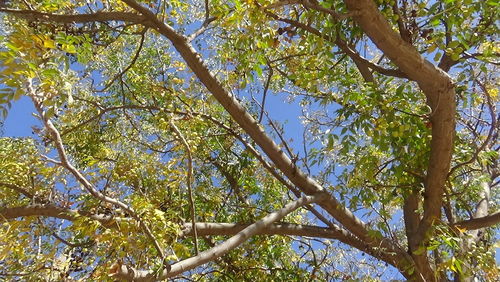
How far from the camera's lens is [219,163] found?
5082 millimetres

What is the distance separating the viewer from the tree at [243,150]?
2424 mm

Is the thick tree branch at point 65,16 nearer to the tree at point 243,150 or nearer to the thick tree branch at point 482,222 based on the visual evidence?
the tree at point 243,150

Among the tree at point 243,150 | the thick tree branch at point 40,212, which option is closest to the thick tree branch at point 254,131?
the tree at point 243,150

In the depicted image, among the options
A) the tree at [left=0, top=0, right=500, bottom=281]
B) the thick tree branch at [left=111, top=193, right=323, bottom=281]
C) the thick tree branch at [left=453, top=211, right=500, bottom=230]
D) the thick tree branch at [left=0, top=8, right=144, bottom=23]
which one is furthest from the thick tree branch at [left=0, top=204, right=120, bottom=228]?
the thick tree branch at [left=453, top=211, right=500, bottom=230]

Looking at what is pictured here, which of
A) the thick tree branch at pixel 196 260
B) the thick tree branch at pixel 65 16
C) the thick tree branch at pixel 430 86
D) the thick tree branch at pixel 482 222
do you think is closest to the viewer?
the thick tree branch at pixel 196 260

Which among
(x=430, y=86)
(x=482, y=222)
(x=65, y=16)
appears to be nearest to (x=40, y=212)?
(x=65, y=16)

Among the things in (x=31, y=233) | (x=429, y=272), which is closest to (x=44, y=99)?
(x=31, y=233)

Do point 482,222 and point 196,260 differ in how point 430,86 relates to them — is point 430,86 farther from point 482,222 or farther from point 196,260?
point 196,260

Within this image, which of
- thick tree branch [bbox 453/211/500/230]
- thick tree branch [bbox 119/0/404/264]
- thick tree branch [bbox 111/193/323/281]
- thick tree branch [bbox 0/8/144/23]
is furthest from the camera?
thick tree branch [bbox 453/211/500/230]

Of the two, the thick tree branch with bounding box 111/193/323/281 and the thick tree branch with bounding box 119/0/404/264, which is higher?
the thick tree branch with bounding box 119/0/404/264

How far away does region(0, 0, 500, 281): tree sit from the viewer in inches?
95.4

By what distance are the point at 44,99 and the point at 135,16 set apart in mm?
1520

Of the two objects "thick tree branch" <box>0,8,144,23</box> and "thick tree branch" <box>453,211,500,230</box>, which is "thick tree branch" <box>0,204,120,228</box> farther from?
"thick tree branch" <box>453,211,500,230</box>

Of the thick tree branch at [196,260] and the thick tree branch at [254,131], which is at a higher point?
the thick tree branch at [254,131]
